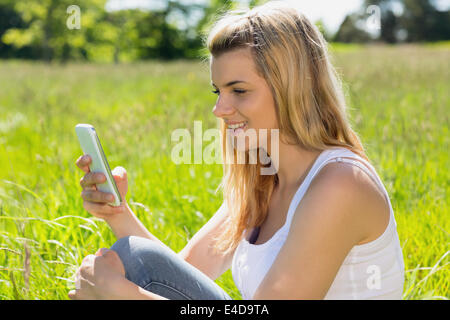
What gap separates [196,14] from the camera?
1316 inches

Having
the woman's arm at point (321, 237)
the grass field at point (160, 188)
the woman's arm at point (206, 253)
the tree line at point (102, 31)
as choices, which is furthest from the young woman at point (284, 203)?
the tree line at point (102, 31)

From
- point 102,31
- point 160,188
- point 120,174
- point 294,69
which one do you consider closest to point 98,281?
point 120,174

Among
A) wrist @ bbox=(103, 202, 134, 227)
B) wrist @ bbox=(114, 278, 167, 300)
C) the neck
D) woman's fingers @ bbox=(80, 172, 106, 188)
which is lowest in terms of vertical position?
wrist @ bbox=(114, 278, 167, 300)

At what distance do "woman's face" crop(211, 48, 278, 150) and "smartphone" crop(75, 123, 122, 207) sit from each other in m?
0.40

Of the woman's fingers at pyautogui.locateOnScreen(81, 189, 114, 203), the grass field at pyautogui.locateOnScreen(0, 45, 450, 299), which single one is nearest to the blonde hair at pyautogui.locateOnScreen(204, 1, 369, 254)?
the woman's fingers at pyautogui.locateOnScreen(81, 189, 114, 203)

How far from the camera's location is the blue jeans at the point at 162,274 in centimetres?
148

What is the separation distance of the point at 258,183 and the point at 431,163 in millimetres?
1750

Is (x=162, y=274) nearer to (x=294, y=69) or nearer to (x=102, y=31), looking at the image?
(x=294, y=69)

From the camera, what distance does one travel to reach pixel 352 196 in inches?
51.6

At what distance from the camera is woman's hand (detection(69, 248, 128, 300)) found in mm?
1355

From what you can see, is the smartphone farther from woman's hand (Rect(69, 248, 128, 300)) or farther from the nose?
the nose

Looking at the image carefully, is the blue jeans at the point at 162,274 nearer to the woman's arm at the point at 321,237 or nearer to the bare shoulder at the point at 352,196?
the woman's arm at the point at 321,237
